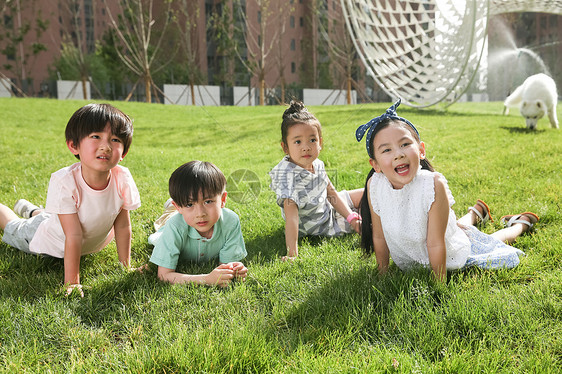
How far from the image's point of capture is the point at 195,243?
2.58m

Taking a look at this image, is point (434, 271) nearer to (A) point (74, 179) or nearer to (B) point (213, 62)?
(A) point (74, 179)

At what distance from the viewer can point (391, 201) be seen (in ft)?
7.36

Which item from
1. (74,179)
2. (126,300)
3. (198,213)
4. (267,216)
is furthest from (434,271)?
(74,179)

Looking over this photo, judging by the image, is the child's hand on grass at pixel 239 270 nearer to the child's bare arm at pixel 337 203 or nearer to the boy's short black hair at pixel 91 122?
the boy's short black hair at pixel 91 122

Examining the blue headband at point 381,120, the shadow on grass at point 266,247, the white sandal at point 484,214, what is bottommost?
the shadow on grass at point 266,247

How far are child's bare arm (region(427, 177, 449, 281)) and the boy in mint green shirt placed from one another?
3.20ft

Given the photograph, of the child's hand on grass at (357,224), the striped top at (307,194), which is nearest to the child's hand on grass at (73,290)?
the striped top at (307,194)

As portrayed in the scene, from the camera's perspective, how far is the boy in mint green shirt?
7.69 feet

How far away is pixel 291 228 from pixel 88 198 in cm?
125

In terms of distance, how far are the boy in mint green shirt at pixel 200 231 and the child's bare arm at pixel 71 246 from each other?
40 centimetres

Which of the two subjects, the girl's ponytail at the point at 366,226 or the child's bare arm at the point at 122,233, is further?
the child's bare arm at the point at 122,233

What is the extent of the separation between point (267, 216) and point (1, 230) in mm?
2023

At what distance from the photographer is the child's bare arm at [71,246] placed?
2.36m

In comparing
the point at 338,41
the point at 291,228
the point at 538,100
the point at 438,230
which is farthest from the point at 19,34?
the point at 438,230
